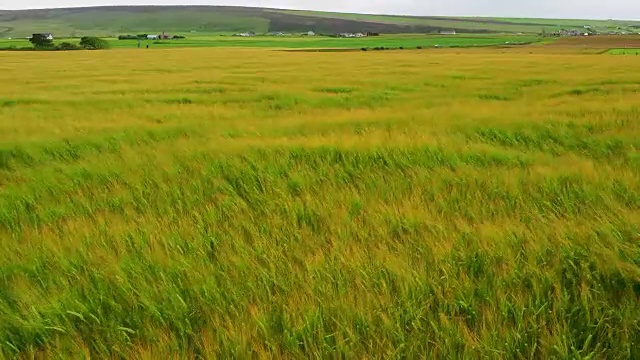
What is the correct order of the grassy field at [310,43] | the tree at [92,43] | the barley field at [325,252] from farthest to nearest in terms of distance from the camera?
the grassy field at [310,43], the tree at [92,43], the barley field at [325,252]

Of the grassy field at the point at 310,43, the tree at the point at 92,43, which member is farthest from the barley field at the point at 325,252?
the tree at the point at 92,43

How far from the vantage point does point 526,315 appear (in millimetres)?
1930

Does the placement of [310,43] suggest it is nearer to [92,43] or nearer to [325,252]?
[92,43]

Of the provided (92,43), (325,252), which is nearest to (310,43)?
(92,43)

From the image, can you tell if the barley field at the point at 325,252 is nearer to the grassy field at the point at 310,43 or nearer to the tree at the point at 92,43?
the grassy field at the point at 310,43

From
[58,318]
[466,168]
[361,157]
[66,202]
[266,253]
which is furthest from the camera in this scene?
[361,157]

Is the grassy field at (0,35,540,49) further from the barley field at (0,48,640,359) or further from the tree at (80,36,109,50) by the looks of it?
the barley field at (0,48,640,359)

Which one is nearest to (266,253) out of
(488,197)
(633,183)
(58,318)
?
(58,318)

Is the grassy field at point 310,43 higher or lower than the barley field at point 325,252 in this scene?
higher

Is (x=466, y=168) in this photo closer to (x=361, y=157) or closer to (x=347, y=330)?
(x=361, y=157)

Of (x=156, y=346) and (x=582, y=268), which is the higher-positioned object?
(x=582, y=268)

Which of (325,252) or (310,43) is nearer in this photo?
(325,252)

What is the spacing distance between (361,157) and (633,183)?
2.43m

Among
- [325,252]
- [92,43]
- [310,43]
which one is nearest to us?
[325,252]
